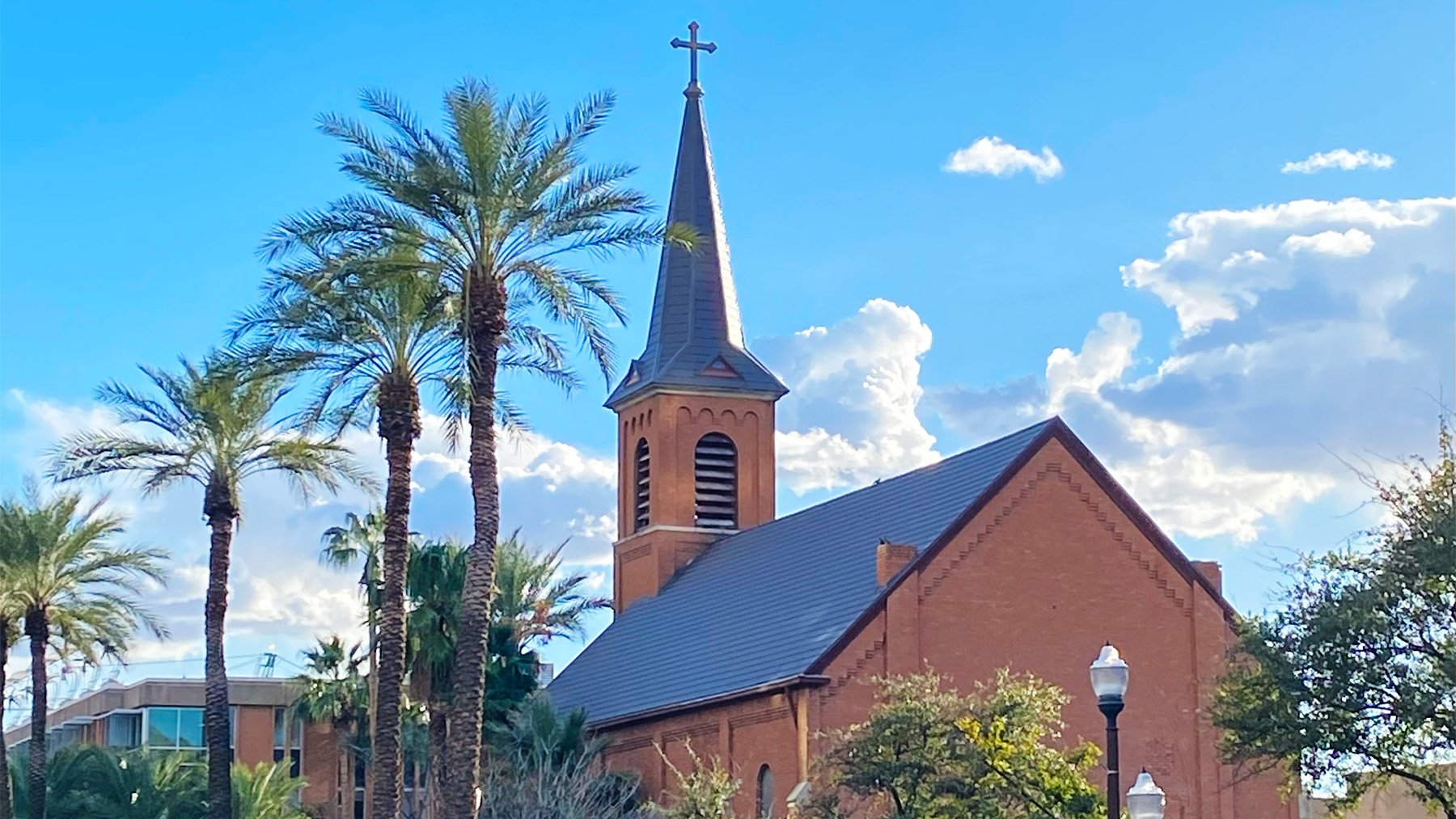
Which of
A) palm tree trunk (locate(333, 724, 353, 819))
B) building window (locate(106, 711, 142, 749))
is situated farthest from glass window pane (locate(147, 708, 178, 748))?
palm tree trunk (locate(333, 724, 353, 819))

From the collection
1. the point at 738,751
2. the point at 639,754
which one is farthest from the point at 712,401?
the point at 738,751

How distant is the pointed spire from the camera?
60.8 m

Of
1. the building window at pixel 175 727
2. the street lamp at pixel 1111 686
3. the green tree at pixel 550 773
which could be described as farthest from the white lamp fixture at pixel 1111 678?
the building window at pixel 175 727

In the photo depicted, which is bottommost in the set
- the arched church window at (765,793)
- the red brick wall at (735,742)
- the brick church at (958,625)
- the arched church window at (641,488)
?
the arched church window at (765,793)

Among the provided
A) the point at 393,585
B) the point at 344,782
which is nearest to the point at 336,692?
the point at 344,782

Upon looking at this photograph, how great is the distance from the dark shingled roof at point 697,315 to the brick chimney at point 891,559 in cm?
1767

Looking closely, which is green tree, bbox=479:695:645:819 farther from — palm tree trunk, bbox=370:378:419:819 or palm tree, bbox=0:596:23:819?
palm tree, bbox=0:596:23:819

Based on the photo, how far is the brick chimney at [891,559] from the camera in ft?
143

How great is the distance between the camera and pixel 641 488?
6238 cm

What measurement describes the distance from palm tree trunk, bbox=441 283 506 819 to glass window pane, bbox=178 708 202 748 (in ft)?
112

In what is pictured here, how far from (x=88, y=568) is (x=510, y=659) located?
31.2 feet

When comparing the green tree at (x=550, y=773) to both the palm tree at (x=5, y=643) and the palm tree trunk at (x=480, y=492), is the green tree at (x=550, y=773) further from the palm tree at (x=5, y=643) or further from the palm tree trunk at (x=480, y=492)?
the palm tree at (x=5, y=643)

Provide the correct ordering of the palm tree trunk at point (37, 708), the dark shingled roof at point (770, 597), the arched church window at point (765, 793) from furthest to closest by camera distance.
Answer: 1. the palm tree trunk at point (37, 708)
2. the dark shingled roof at point (770, 597)
3. the arched church window at point (765, 793)

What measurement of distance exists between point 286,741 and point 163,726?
3778 mm
